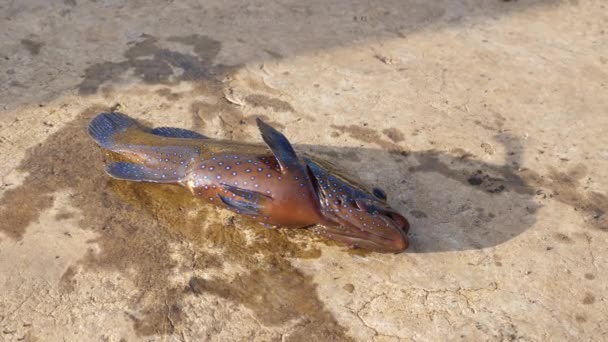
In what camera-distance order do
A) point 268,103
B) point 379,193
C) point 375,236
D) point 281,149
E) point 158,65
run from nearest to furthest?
point 375,236
point 281,149
point 379,193
point 268,103
point 158,65

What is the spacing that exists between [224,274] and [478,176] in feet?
6.76

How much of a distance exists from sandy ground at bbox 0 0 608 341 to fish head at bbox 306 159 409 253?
6.6 inches

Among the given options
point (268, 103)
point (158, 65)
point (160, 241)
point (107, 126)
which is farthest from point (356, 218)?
point (158, 65)

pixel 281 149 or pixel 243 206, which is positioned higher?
pixel 281 149

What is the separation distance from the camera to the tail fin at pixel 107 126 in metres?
4.66

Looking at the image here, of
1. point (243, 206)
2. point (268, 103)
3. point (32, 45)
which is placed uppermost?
point (243, 206)

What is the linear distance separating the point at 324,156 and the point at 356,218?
0.99 meters

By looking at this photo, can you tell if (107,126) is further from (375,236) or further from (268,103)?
(375,236)

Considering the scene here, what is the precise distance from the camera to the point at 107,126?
4.76 m

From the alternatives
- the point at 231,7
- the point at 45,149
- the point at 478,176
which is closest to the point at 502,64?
the point at 478,176

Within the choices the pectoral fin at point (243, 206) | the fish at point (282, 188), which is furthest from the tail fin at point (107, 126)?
the pectoral fin at point (243, 206)

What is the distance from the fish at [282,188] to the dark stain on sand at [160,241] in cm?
17

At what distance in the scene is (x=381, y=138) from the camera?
509 centimetres

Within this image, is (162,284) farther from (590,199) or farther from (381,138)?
(590,199)
